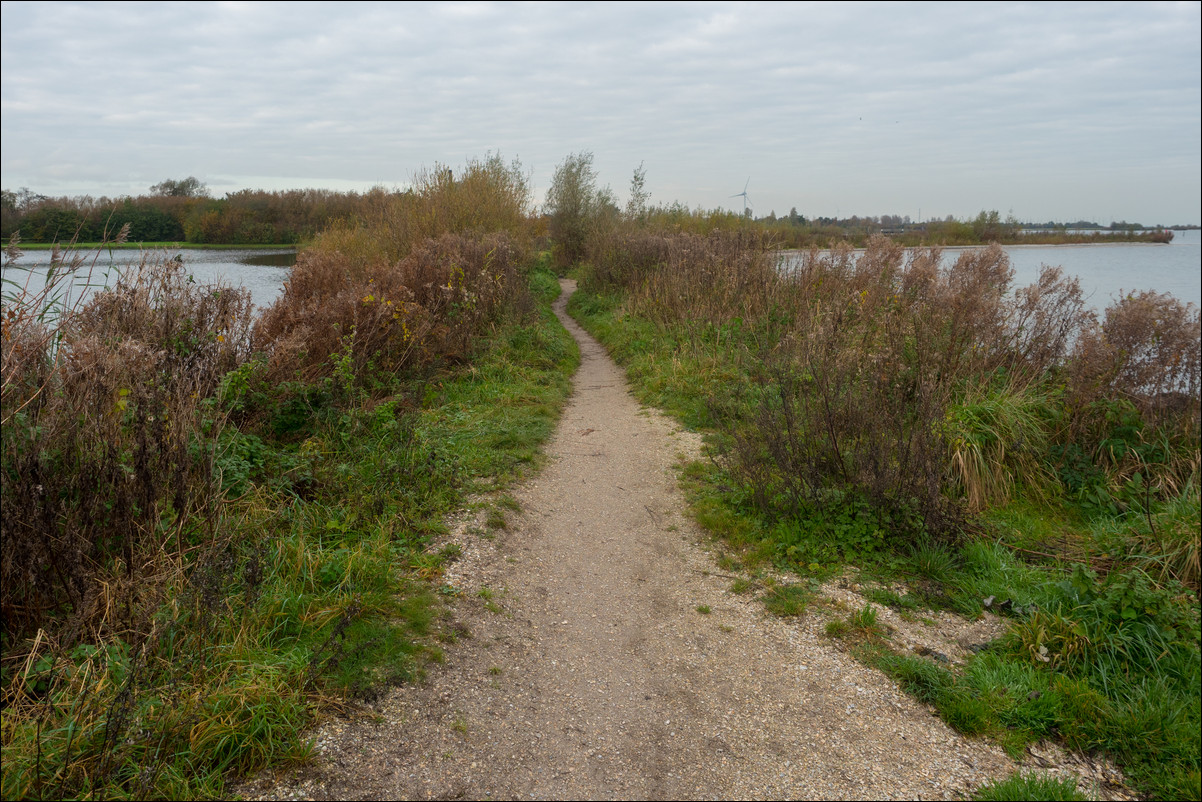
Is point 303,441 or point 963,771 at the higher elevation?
point 303,441

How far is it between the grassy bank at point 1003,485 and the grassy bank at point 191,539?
261 cm

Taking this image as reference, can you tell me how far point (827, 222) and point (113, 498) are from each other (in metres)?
27.3

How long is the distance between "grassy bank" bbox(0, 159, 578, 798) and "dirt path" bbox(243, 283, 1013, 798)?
0.30m

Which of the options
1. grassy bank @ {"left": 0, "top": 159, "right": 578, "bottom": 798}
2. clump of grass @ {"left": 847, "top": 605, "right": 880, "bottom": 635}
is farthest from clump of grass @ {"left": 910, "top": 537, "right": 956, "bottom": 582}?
grassy bank @ {"left": 0, "top": 159, "right": 578, "bottom": 798}

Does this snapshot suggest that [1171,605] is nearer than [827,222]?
Yes

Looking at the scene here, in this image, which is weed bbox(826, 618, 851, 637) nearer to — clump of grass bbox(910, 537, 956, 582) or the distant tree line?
clump of grass bbox(910, 537, 956, 582)

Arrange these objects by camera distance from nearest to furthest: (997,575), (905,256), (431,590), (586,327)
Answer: (431,590)
(997,575)
(905,256)
(586,327)

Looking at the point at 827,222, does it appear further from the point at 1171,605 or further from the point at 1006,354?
the point at 1171,605

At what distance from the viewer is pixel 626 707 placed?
11.3 feet

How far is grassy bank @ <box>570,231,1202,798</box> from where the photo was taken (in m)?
3.57

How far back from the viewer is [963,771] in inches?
121

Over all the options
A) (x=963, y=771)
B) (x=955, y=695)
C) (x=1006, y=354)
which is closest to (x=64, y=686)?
(x=963, y=771)

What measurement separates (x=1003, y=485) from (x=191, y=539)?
20.6 ft

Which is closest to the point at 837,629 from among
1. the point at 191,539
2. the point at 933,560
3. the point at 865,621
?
the point at 865,621
